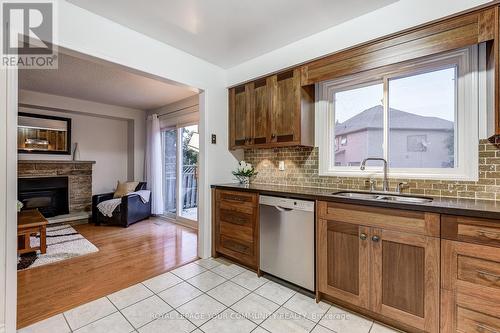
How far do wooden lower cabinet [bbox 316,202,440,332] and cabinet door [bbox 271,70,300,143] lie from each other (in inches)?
36.7

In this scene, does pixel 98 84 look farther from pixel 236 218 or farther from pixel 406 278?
pixel 406 278

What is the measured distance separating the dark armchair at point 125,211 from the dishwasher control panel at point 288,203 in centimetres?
319

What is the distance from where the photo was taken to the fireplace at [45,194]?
4476 millimetres

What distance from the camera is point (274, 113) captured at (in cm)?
271

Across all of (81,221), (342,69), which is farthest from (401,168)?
(81,221)

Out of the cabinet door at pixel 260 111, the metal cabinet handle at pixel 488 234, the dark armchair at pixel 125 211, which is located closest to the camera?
the metal cabinet handle at pixel 488 234

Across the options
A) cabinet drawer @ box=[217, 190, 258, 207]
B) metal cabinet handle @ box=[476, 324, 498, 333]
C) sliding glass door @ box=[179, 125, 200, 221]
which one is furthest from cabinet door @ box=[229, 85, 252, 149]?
metal cabinet handle @ box=[476, 324, 498, 333]

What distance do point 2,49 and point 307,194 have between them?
251 centimetres

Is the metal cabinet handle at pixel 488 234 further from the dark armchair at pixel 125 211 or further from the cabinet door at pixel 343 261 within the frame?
the dark armchair at pixel 125 211

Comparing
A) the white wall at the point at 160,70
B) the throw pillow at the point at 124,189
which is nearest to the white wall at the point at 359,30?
the white wall at the point at 160,70

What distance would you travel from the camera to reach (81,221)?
4.78 meters

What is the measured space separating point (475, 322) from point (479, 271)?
1.01 feet

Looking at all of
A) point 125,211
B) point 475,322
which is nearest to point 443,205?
point 475,322

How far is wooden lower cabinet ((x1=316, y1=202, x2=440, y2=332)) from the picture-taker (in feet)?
5.03
